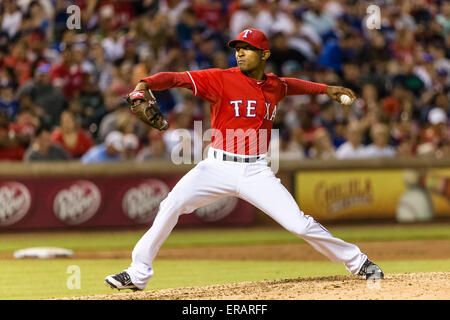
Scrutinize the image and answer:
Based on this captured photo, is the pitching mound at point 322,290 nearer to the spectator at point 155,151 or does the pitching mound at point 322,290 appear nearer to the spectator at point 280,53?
the spectator at point 155,151

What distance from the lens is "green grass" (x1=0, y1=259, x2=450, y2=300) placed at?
27.0 feet

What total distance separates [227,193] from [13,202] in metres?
6.67

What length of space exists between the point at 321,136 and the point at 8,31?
18.9 ft

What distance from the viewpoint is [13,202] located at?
42.5 ft

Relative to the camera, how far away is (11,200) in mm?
12953

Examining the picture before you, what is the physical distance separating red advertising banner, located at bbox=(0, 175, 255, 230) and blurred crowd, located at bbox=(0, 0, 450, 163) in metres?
0.45

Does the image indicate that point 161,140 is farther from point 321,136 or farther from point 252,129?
point 252,129

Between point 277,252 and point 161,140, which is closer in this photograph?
point 277,252

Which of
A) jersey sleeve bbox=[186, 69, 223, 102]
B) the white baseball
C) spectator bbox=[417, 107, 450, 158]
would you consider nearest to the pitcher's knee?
jersey sleeve bbox=[186, 69, 223, 102]

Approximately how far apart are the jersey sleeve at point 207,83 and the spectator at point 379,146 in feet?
25.2

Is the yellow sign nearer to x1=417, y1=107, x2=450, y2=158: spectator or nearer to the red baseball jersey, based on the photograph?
x1=417, y1=107, x2=450, y2=158: spectator

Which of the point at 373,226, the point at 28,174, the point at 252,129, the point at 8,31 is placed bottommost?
the point at 373,226
